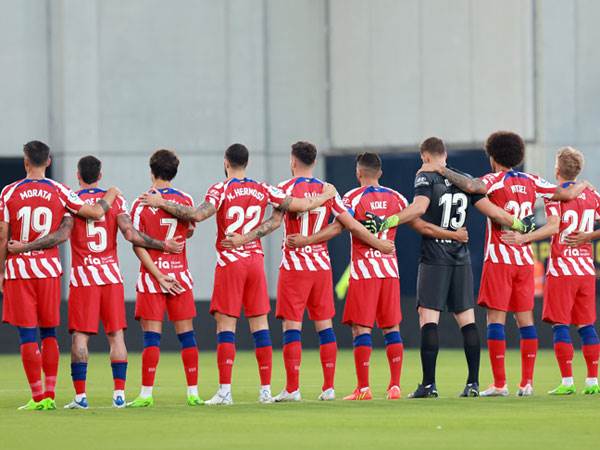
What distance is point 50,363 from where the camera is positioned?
13414 millimetres

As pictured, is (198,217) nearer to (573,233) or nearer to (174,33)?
(573,233)

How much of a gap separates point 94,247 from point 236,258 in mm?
1285

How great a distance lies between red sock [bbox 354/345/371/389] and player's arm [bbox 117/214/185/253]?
1.93 m

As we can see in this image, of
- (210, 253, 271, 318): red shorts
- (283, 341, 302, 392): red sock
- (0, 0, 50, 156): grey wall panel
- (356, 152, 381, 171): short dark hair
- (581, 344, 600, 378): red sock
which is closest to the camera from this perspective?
(210, 253, 271, 318): red shorts

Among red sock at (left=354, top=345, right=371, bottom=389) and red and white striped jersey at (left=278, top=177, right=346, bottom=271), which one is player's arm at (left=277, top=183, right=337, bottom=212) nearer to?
red and white striped jersey at (left=278, top=177, right=346, bottom=271)

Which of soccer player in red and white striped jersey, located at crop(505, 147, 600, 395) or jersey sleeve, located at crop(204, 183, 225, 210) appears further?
soccer player in red and white striped jersey, located at crop(505, 147, 600, 395)

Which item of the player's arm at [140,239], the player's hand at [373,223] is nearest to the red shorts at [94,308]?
the player's arm at [140,239]

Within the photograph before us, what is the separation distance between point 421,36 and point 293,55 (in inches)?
101

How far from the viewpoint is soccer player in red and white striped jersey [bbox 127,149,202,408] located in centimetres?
1346

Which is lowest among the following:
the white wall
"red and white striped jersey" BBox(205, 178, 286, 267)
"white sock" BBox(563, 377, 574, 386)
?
"white sock" BBox(563, 377, 574, 386)

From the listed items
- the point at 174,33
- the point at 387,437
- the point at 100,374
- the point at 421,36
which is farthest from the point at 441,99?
the point at 387,437

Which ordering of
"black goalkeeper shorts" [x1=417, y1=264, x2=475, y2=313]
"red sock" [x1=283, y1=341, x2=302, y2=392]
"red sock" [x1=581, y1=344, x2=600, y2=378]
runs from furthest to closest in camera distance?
"red sock" [x1=581, y1=344, x2=600, y2=378] → "black goalkeeper shorts" [x1=417, y1=264, x2=475, y2=313] → "red sock" [x1=283, y1=341, x2=302, y2=392]

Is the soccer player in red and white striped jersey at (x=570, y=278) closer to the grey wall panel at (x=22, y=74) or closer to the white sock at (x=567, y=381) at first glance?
the white sock at (x=567, y=381)

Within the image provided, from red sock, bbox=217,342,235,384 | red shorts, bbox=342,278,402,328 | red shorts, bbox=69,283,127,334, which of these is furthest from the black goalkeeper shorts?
red shorts, bbox=69,283,127,334
